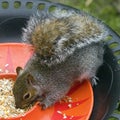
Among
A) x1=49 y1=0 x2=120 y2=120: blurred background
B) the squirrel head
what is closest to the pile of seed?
the squirrel head

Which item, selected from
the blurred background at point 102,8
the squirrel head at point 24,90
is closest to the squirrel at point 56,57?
the squirrel head at point 24,90

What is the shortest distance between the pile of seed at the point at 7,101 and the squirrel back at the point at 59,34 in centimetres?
23

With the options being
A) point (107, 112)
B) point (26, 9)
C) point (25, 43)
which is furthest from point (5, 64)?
point (107, 112)

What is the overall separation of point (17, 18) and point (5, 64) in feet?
0.90

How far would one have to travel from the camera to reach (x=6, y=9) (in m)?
2.48

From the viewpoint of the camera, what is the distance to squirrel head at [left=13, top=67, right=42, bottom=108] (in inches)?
79.7

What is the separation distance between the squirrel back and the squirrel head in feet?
0.35

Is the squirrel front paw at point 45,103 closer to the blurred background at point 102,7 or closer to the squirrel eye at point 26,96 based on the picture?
the squirrel eye at point 26,96

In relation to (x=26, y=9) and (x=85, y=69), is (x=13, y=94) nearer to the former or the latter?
(x=85, y=69)

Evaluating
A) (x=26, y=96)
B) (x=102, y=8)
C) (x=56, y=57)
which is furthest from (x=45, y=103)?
(x=102, y=8)

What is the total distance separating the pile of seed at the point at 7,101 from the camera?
2.08 meters

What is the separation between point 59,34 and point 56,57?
4.2 inches

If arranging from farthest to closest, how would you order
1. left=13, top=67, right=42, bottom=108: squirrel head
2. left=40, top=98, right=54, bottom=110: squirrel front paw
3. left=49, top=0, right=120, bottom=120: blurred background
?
1. left=49, top=0, right=120, bottom=120: blurred background
2. left=40, top=98, right=54, bottom=110: squirrel front paw
3. left=13, top=67, right=42, bottom=108: squirrel head

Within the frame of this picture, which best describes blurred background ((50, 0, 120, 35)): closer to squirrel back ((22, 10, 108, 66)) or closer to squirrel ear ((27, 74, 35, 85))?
squirrel back ((22, 10, 108, 66))
